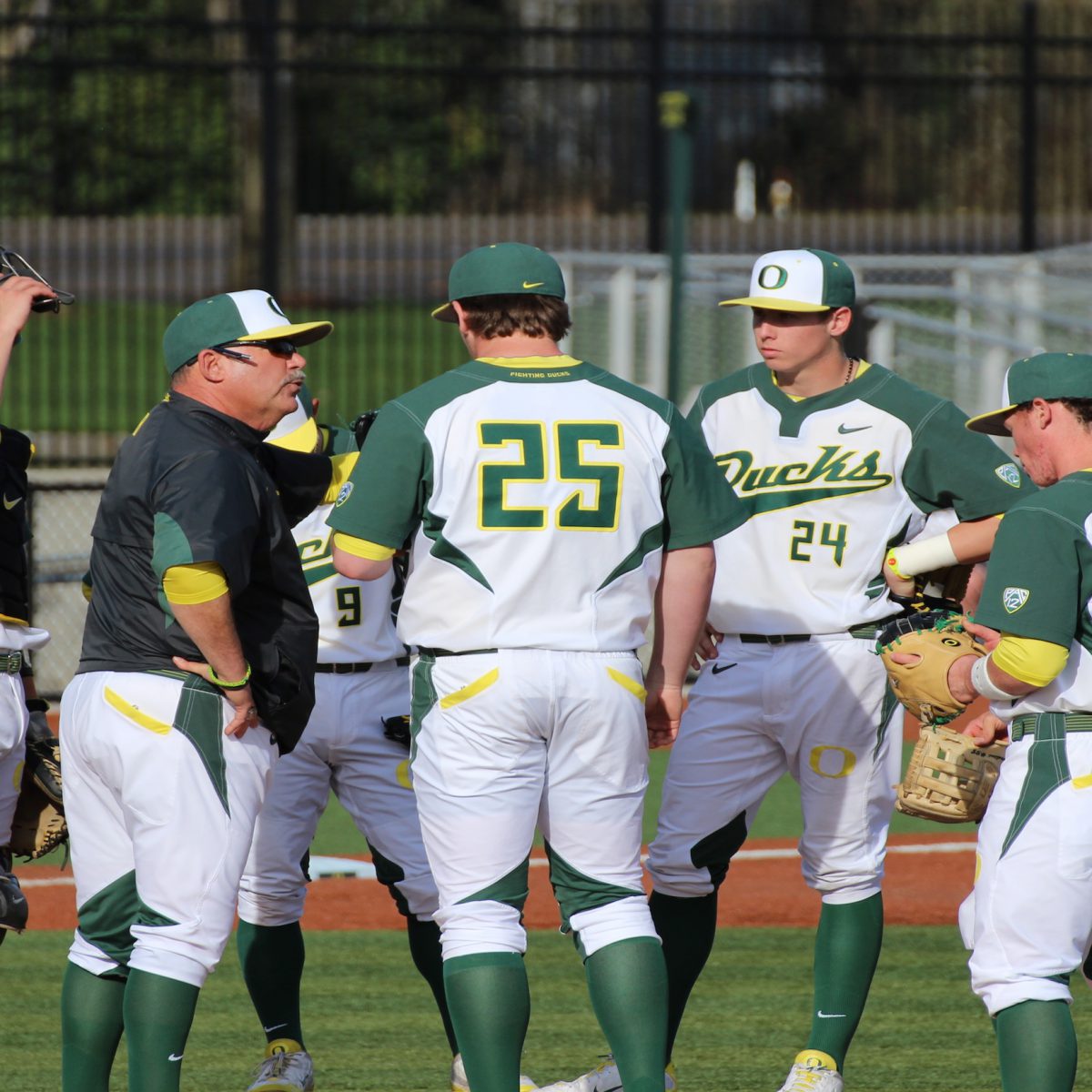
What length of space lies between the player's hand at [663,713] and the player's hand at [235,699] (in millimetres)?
1002

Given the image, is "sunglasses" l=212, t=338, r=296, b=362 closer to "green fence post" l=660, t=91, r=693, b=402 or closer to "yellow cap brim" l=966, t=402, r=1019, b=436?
"yellow cap brim" l=966, t=402, r=1019, b=436

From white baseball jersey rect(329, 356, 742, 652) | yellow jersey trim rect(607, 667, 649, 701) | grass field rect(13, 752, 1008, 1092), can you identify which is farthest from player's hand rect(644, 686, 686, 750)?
grass field rect(13, 752, 1008, 1092)

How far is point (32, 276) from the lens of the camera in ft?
16.8

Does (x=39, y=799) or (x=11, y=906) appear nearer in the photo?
(x=11, y=906)

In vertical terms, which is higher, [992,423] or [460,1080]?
[992,423]

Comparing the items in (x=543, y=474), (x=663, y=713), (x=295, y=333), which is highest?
(x=295, y=333)

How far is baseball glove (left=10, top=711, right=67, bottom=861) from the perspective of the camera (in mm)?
5422

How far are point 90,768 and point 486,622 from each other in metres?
1.06

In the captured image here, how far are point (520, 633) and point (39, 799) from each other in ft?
6.40

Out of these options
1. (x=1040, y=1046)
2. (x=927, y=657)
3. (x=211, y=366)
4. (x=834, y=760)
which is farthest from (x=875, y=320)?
(x=1040, y=1046)

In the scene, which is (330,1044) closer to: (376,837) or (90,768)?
(376,837)

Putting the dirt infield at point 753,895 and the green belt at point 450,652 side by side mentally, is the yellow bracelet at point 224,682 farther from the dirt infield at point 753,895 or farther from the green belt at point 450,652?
the dirt infield at point 753,895

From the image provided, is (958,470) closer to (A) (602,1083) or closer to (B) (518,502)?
(B) (518,502)

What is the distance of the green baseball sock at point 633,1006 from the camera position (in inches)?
171
